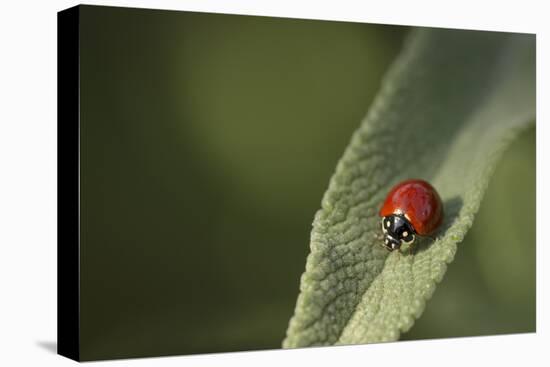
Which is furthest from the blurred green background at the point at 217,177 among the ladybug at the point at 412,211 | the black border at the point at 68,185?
the ladybug at the point at 412,211

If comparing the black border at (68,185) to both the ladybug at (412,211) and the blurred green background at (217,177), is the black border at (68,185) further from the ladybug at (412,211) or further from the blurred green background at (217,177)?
the ladybug at (412,211)

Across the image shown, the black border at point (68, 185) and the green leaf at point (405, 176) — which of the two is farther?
the black border at point (68, 185)

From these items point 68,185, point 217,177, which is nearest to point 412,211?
point 217,177

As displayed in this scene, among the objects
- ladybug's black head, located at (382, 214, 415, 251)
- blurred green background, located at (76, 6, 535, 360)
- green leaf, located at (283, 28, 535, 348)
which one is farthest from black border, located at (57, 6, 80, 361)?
ladybug's black head, located at (382, 214, 415, 251)

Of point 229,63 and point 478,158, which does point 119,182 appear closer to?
point 229,63

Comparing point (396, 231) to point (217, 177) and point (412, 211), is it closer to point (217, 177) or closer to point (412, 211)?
point (412, 211)

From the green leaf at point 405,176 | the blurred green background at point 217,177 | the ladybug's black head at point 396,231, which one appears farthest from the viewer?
the blurred green background at point 217,177

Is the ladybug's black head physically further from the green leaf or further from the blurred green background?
the blurred green background
